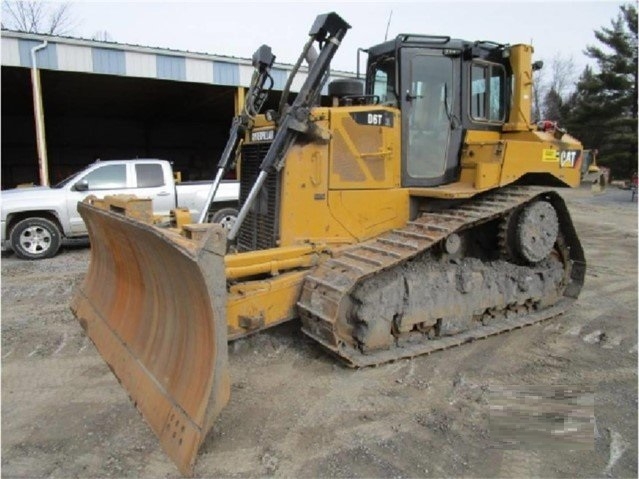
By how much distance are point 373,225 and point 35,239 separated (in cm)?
689

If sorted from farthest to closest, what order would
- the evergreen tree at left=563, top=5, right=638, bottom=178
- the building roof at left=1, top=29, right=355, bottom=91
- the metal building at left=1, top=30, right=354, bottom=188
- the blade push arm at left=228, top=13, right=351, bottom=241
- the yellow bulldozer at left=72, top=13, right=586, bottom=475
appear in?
the evergreen tree at left=563, top=5, right=638, bottom=178 < the metal building at left=1, top=30, right=354, bottom=188 < the building roof at left=1, top=29, right=355, bottom=91 < the blade push arm at left=228, top=13, right=351, bottom=241 < the yellow bulldozer at left=72, top=13, right=586, bottom=475

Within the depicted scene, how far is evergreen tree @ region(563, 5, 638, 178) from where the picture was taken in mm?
27422

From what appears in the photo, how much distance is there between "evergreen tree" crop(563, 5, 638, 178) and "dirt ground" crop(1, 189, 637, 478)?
1018 inches

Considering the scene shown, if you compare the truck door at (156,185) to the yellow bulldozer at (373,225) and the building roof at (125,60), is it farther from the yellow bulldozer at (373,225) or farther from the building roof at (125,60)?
the yellow bulldozer at (373,225)

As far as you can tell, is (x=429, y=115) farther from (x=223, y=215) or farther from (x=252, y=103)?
(x=223, y=215)

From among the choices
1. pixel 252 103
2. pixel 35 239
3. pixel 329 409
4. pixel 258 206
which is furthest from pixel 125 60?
pixel 329 409

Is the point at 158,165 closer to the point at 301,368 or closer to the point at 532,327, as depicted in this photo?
the point at 301,368

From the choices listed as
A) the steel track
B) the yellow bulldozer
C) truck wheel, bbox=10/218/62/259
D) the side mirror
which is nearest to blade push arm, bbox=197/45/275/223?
the yellow bulldozer

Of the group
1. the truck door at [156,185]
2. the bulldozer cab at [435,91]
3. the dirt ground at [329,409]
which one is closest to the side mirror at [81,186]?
the truck door at [156,185]

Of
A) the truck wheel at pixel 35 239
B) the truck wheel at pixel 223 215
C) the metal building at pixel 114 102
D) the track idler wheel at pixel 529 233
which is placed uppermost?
the metal building at pixel 114 102

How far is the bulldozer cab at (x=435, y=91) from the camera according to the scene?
507cm

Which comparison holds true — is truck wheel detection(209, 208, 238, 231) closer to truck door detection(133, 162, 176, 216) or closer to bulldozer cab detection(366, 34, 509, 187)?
truck door detection(133, 162, 176, 216)

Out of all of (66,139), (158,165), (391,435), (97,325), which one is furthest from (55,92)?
(391,435)

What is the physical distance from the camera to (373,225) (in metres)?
5.14
